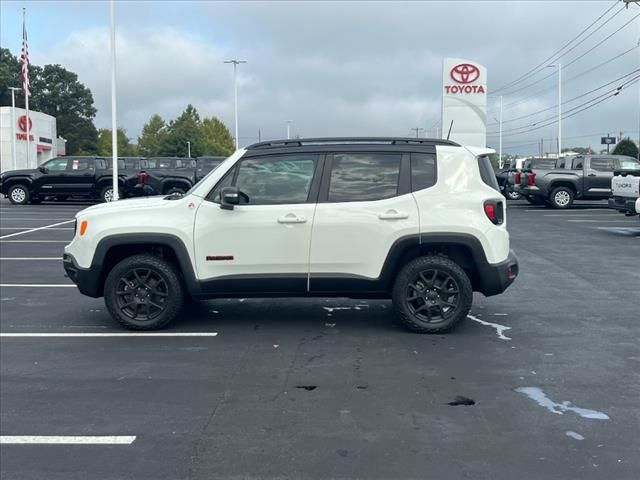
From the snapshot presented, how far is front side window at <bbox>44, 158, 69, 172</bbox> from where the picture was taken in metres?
28.4

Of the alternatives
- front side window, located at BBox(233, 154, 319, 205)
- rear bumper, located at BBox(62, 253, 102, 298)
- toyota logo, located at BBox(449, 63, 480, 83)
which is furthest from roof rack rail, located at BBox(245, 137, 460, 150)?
toyota logo, located at BBox(449, 63, 480, 83)

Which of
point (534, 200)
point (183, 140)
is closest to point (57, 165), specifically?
point (534, 200)

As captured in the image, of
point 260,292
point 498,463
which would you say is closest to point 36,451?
point 498,463

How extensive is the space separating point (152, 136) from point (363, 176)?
109321 millimetres

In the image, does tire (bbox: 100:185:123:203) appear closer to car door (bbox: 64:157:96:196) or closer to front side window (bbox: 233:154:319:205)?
car door (bbox: 64:157:96:196)

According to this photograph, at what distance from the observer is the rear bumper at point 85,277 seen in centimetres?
734

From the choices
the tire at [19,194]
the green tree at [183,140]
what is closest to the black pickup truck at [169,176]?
the tire at [19,194]

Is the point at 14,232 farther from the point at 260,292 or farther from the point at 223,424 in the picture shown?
the point at 223,424

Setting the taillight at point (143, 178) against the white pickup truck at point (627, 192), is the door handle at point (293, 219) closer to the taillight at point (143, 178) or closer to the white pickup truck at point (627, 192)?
the white pickup truck at point (627, 192)

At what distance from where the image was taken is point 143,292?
739cm

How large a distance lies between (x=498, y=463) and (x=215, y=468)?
161 cm

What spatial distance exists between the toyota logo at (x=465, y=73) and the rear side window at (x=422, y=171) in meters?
20.2

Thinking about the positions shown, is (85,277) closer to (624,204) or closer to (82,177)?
(624,204)

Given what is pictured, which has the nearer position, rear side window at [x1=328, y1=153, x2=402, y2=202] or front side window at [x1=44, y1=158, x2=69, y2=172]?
rear side window at [x1=328, y1=153, x2=402, y2=202]
